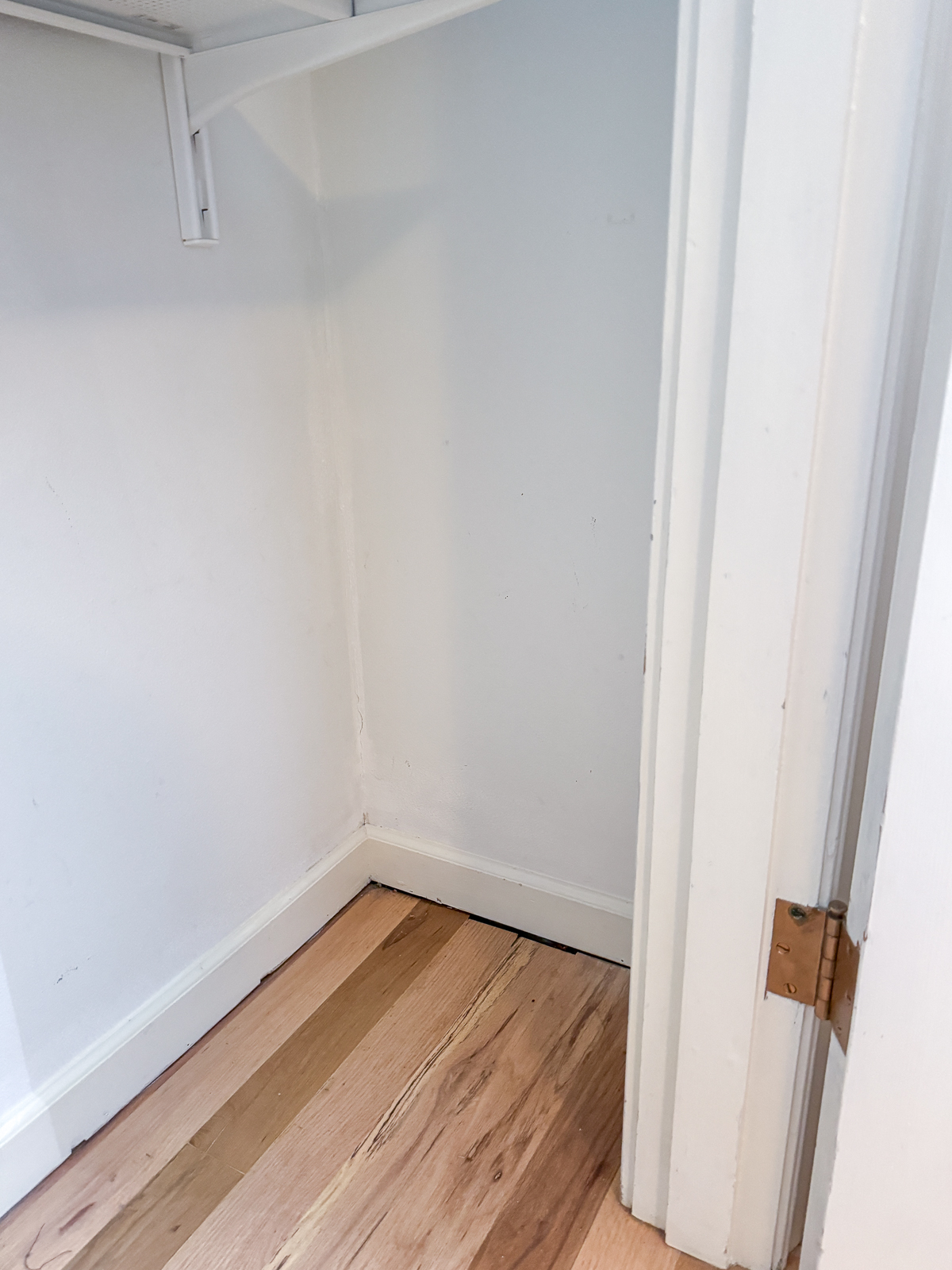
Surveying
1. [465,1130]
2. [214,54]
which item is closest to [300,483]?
[214,54]

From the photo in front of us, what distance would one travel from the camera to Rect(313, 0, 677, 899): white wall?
1129 millimetres

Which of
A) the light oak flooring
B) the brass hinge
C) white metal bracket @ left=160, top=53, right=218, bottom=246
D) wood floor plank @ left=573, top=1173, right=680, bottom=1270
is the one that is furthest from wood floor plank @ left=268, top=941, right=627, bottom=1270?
white metal bracket @ left=160, top=53, right=218, bottom=246

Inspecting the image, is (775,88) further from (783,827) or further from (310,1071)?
(310,1071)

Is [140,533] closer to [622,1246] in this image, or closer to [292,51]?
[292,51]

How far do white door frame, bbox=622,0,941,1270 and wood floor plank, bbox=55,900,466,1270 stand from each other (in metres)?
0.56

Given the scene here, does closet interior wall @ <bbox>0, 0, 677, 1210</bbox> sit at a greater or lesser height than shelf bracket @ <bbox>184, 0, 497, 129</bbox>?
lesser

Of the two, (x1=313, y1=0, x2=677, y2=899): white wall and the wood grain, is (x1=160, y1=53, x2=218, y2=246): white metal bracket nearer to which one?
(x1=313, y1=0, x2=677, y2=899): white wall

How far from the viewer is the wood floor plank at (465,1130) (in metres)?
1.04

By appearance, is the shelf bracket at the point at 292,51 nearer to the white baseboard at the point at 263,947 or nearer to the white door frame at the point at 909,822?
the white door frame at the point at 909,822

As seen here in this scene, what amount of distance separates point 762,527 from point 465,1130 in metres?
0.92

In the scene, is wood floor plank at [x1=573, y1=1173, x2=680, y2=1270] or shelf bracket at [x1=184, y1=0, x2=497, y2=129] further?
wood floor plank at [x1=573, y1=1173, x2=680, y2=1270]

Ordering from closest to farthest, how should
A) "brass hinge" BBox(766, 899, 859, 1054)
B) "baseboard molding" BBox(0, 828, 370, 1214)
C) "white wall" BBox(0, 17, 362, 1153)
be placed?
"brass hinge" BBox(766, 899, 859, 1054)
"white wall" BBox(0, 17, 362, 1153)
"baseboard molding" BBox(0, 828, 370, 1214)

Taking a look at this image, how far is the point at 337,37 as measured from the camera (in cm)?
91

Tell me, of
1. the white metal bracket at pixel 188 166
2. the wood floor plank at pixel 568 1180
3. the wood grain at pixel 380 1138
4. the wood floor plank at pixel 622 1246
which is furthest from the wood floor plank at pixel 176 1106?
the white metal bracket at pixel 188 166
